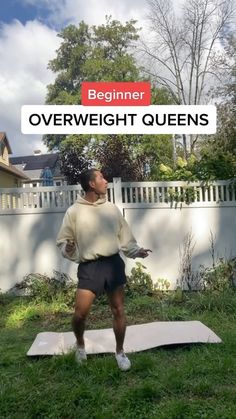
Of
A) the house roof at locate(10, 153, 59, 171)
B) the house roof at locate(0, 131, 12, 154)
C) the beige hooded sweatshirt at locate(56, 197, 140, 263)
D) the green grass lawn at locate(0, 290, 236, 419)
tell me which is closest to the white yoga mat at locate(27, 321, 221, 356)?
the green grass lawn at locate(0, 290, 236, 419)

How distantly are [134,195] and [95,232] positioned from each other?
3523mm

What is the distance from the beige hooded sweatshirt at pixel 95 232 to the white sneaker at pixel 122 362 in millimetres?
843

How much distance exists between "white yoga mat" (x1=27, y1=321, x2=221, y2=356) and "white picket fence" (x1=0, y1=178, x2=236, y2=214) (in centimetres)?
248

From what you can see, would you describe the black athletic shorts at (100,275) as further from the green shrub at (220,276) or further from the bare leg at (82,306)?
the green shrub at (220,276)

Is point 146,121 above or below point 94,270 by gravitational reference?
above

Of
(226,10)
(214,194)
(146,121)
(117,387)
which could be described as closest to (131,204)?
(214,194)

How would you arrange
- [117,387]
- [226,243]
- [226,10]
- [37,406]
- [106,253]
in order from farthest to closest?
[226,10] < [226,243] < [106,253] < [117,387] < [37,406]

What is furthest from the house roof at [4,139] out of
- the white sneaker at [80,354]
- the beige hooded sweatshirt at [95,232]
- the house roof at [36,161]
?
the white sneaker at [80,354]

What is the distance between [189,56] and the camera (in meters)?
24.2

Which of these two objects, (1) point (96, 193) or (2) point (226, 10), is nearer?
(1) point (96, 193)

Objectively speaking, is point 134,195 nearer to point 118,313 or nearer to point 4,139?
point 118,313

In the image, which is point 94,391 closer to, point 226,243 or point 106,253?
point 106,253

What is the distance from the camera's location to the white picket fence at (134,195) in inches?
281

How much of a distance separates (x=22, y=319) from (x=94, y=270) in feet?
8.20
